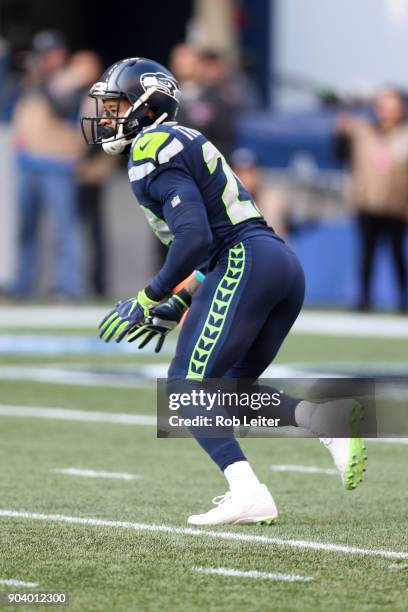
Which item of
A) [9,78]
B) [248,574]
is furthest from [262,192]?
[248,574]

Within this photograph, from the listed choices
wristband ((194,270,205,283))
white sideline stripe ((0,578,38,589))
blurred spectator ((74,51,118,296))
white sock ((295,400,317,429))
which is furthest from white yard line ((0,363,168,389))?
blurred spectator ((74,51,118,296))

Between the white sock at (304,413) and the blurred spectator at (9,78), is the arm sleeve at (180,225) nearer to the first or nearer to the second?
the white sock at (304,413)

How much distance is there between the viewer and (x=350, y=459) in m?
5.45

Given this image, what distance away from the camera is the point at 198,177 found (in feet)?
17.8

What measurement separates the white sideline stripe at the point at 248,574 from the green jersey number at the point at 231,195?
140 centimetres

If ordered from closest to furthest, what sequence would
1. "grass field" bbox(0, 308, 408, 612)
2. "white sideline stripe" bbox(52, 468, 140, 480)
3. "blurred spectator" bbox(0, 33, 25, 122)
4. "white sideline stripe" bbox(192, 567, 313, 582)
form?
"grass field" bbox(0, 308, 408, 612), "white sideline stripe" bbox(192, 567, 313, 582), "white sideline stripe" bbox(52, 468, 140, 480), "blurred spectator" bbox(0, 33, 25, 122)

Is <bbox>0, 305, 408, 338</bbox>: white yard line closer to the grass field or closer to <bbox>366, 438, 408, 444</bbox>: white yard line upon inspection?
the grass field

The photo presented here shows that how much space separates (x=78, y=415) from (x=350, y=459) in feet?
11.4

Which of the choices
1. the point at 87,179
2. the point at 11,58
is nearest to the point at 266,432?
the point at 87,179

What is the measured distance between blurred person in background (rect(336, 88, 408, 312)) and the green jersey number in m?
9.72

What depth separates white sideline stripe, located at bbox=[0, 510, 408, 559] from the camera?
4980 mm

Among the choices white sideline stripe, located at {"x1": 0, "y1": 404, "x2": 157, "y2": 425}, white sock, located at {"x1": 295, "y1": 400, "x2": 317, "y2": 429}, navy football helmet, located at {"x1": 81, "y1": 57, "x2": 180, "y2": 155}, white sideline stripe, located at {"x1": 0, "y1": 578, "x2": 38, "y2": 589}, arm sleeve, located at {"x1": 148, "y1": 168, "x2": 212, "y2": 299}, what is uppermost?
navy football helmet, located at {"x1": 81, "y1": 57, "x2": 180, "y2": 155}

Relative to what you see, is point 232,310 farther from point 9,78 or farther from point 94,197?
point 9,78

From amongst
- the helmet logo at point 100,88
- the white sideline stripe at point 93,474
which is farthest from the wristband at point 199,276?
the white sideline stripe at point 93,474
